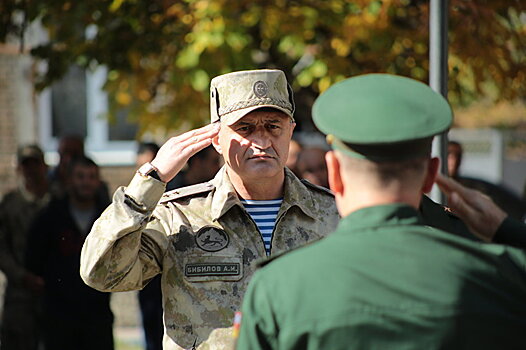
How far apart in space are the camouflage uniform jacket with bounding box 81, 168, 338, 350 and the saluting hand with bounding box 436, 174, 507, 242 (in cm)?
125

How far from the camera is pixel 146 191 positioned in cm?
320

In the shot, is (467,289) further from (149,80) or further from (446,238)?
(149,80)

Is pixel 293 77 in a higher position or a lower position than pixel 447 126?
lower

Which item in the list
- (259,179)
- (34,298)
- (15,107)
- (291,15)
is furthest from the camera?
(15,107)

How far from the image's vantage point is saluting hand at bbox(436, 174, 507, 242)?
226 cm

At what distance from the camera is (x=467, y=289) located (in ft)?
6.75

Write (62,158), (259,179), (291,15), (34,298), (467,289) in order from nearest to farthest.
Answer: (467,289), (259,179), (291,15), (34,298), (62,158)

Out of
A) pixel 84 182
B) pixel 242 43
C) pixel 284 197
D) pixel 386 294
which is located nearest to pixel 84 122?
pixel 84 182

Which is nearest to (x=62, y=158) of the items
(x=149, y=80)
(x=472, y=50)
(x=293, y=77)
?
(x=149, y=80)

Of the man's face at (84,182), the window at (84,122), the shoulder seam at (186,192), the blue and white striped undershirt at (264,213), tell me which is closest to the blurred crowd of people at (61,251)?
the man's face at (84,182)

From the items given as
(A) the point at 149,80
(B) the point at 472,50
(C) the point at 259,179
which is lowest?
(A) the point at 149,80

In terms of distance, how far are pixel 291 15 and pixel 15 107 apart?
17.0ft

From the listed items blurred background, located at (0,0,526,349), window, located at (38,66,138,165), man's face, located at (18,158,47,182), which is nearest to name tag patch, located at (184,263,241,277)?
blurred background, located at (0,0,526,349)

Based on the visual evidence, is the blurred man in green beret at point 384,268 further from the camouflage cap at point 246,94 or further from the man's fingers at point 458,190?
the camouflage cap at point 246,94
